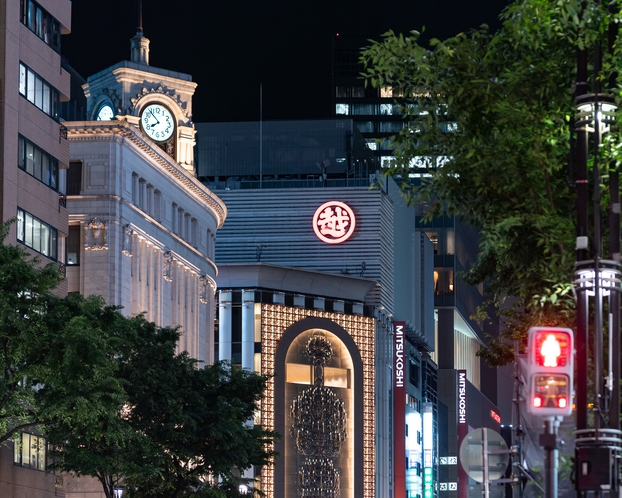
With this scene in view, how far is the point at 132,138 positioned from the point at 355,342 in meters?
39.7

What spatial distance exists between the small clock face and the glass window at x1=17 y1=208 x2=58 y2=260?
2715 centimetres

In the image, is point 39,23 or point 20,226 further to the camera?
point 39,23

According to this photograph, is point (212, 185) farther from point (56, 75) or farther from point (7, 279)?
point (7, 279)

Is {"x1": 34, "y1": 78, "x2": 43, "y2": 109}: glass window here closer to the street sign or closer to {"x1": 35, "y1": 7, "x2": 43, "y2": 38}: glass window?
{"x1": 35, "y1": 7, "x2": 43, "y2": 38}: glass window

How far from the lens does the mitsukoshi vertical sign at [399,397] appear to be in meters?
128

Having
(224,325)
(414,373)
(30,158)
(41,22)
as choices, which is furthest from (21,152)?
(414,373)

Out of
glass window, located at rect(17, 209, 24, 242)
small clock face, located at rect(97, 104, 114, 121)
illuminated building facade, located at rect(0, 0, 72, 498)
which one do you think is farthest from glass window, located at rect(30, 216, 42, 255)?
small clock face, located at rect(97, 104, 114, 121)

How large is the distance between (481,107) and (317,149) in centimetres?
11678

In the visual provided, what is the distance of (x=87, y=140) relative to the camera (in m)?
88.6

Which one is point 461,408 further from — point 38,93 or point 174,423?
point 174,423

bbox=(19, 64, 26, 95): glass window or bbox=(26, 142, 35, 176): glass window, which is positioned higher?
bbox=(19, 64, 26, 95): glass window

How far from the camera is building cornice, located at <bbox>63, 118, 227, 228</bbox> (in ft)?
288

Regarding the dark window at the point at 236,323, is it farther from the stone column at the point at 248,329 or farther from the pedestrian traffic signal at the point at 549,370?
the pedestrian traffic signal at the point at 549,370

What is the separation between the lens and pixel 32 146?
69312mm
